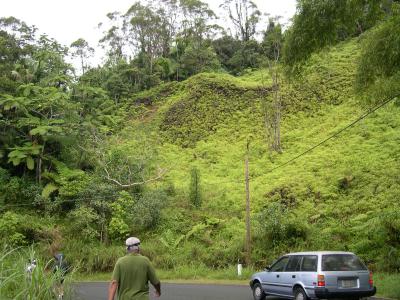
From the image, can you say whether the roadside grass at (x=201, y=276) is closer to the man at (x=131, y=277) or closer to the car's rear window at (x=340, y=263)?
the car's rear window at (x=340, y=263)

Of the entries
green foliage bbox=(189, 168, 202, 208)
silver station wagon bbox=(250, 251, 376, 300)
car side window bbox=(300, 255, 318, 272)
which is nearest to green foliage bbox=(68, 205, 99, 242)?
green foliage bbox=(189, 168, 202, 208)

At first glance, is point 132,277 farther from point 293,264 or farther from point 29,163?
point 29,163

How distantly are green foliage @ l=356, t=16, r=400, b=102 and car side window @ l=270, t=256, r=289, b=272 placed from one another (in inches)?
208

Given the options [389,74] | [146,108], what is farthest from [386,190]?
[146,108]

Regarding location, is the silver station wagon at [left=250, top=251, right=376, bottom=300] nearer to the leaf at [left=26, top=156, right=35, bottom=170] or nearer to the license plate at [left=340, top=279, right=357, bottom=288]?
the license plate at [left=340, top=279, right=357, bottom=288]

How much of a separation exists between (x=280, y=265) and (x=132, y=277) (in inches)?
319

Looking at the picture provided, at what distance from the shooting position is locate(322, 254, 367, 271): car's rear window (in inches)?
469

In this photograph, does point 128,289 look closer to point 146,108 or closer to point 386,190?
point 386,190

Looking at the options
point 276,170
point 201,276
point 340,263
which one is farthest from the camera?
point 276,170

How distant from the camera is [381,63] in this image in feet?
42.7

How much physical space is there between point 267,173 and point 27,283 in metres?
30.7

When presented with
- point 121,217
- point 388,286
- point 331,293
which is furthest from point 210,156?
point 331,293

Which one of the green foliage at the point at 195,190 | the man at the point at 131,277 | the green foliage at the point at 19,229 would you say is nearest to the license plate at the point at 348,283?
the man at the point at 131,277

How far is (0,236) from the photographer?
2856 cm
